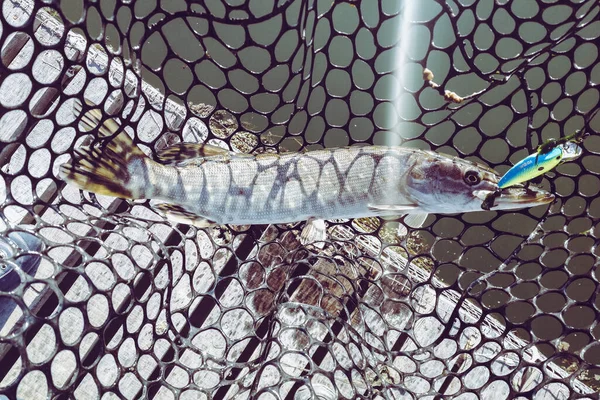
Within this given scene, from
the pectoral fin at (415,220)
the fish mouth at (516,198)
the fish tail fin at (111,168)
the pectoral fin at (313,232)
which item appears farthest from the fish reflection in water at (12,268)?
the fish mouth at (516,198)

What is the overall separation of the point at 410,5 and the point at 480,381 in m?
3.21

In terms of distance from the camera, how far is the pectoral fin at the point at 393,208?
9.08 ft

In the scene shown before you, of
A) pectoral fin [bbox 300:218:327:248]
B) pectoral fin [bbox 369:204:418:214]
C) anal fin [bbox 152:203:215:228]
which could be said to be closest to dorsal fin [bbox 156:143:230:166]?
anal fin [bbox 152:203:215:228]

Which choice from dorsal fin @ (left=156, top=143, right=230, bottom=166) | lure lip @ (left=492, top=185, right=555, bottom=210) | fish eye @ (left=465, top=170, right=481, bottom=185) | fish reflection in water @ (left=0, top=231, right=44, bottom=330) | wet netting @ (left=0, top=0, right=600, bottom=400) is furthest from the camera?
fish reflection in water @ (left=0, top=231, right=44, bottom=330)

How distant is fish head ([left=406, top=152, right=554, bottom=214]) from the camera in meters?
2.61

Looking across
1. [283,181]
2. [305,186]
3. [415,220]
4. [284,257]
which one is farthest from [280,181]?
[415,220]

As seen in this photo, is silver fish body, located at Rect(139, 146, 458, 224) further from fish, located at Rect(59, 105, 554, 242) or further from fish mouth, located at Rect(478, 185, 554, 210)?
fish mouth, located at Rect(478, 185, 554, 210)

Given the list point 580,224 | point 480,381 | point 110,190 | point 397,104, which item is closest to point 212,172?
point 110,190

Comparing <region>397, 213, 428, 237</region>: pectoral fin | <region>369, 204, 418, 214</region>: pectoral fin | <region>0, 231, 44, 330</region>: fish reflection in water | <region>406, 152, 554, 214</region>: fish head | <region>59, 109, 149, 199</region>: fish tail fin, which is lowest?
<region>0, 231, 44, 330</region>: fish reflection in water

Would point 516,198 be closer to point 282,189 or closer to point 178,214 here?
point 282,189

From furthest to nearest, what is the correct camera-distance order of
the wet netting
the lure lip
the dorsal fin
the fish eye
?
the wet netting → the dorsal fin → the fish eye → the lure lip

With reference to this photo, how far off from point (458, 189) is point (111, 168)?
2092 millimetres

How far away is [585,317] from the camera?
4773 millimetres

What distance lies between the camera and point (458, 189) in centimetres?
272
